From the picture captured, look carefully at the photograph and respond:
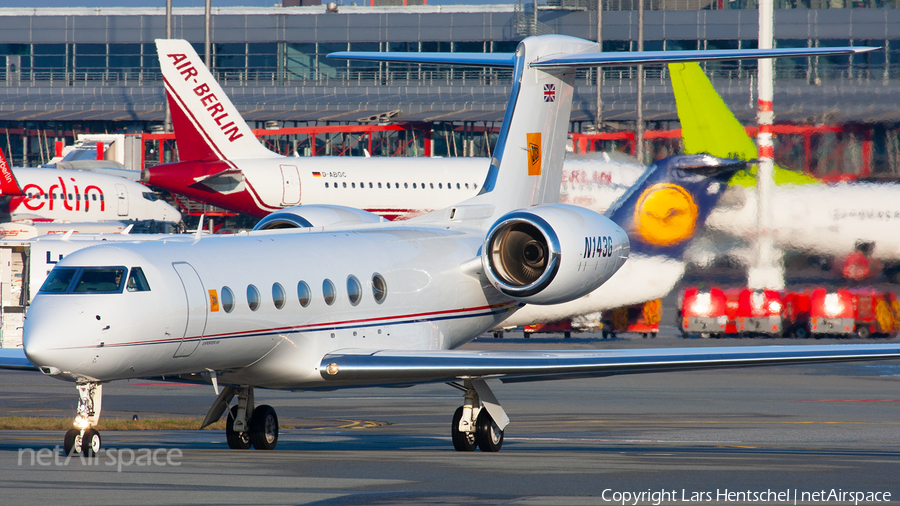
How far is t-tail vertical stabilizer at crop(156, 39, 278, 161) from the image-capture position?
46000 mm

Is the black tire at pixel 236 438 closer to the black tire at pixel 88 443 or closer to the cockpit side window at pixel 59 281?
the black tire at pixel 88 443

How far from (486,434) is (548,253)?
2898 mm

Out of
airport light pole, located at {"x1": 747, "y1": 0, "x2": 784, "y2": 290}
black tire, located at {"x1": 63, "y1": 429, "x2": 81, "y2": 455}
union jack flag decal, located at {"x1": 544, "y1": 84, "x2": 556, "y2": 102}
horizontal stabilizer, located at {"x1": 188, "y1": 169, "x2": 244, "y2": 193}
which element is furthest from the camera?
horizontal stabilizer, located at {"x1": 188, "y1": 169, "x2": 244, "y2": 193}

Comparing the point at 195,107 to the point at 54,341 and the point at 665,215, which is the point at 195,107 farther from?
the point at 54,341

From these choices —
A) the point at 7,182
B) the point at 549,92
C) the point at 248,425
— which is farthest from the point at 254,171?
the point at 248,425

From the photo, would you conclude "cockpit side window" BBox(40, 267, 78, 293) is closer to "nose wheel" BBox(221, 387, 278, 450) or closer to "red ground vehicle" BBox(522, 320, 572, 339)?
"nose wheel" BBox(221, 387, 278, 450)

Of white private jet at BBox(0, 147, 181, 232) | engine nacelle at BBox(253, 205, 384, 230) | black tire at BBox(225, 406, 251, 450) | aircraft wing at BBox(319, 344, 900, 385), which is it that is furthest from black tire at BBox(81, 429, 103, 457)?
white private jet at BBox(0, 147, 181, 232)

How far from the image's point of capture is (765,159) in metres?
29.6

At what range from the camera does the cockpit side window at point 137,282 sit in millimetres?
14547

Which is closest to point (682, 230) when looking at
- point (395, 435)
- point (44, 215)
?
point (395, 435)

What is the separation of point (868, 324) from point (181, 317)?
27683 mm

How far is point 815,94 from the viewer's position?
29.7m

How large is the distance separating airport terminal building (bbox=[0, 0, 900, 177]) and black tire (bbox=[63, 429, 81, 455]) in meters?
39.0

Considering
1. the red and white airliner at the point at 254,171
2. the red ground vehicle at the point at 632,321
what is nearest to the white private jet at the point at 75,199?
the red and white airliner at the point at 254,171
